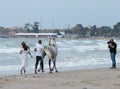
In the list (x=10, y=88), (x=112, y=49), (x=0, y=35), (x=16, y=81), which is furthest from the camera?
(x=0, y=35)

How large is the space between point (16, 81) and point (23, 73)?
4407 millimetres

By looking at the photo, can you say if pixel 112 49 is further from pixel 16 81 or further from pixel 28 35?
pixel 28 35

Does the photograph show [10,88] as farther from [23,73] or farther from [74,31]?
[74,31]

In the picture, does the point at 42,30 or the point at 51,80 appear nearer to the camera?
the point at 51,80

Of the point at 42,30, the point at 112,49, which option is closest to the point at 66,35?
the point at 42,30

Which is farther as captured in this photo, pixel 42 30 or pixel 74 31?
pixel 74 31

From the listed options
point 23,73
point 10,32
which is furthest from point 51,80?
point 10,32

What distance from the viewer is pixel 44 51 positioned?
20.4 metres

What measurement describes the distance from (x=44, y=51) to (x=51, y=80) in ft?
12.4

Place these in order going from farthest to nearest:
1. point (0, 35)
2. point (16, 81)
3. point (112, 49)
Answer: point (0, 35) < point (112, 49) < point (16, 81)

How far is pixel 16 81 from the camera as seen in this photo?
16.6m

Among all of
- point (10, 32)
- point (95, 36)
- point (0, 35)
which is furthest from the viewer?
point (95, 36)

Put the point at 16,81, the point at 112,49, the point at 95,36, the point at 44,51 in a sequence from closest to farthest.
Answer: the point at 16,81
the point at 44,51
the point at 112,49
the point at 95,36

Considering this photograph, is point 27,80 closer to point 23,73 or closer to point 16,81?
point 16,81
